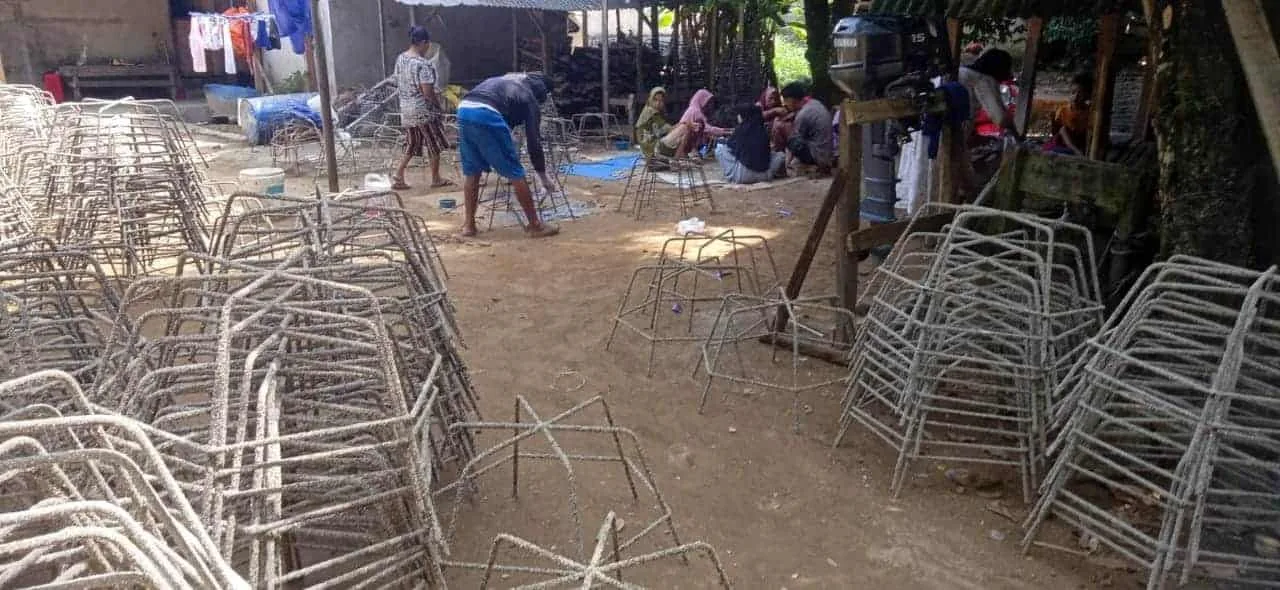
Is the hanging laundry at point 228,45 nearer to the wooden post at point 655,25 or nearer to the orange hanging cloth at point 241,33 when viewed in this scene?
the orange hanging cloth at point 241,33

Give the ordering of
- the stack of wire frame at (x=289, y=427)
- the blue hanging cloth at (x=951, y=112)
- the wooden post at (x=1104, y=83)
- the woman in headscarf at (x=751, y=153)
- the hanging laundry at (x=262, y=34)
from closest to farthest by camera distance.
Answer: the stack of wire frame at (x=289, y=427), the blue hanging cloth at (x=951, y=112), the wooden post at (x=1104, y=83), the woman in headscarf at (x=751, y=153), the hanging laundry at (x=262, y=34)

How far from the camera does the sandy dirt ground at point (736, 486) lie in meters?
3.11

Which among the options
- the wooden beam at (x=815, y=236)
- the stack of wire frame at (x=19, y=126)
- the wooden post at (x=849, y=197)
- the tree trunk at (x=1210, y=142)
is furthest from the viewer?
the stack of wire frame at (x=19, y=126)

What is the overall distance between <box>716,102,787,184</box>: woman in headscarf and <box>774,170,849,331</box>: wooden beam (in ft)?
17.3

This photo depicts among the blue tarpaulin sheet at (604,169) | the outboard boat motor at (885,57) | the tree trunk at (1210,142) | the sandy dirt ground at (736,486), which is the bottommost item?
the sandy dirt ground at (736,486)

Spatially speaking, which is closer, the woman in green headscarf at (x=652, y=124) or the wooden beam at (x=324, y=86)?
the wooden beam at (x=324, y=86)

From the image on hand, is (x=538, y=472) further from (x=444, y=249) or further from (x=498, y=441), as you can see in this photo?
(x=444, y=249)

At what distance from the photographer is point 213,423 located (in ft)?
7.55

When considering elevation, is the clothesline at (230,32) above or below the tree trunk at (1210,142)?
above

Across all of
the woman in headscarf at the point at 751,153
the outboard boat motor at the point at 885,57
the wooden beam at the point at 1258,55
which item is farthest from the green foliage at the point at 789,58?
the wooden beam at the point at 1258,55

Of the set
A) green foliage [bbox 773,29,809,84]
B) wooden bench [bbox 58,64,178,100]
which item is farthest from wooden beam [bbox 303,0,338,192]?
green foliage [bbox 773,29,809,84]

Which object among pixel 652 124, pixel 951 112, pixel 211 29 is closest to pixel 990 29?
pixel 652 124

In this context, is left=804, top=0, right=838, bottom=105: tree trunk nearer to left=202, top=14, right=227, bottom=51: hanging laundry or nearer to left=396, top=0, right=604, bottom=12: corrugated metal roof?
left=396, top=0, right=604, bottom=12: corrugated metal roof

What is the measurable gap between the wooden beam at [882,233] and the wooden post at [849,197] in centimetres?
5
